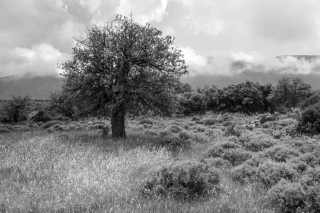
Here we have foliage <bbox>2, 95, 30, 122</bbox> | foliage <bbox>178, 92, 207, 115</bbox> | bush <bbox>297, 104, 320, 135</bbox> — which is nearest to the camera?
bush <bbox>297, 104, 320, 135</bbox>

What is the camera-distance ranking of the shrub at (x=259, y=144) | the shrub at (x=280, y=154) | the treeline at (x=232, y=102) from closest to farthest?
the shrub at (x=280, y=154)
the shrub at (x=259, y=144)
the treeline at (x=232, y=102)

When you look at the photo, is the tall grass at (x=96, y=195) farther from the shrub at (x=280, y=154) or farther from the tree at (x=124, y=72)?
the tree at (x=124, y=72)

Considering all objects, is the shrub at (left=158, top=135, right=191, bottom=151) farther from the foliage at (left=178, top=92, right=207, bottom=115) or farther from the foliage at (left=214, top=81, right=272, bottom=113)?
the foliage at (left=214, top=81, right=272, bottom=113)

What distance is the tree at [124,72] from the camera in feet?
52.1

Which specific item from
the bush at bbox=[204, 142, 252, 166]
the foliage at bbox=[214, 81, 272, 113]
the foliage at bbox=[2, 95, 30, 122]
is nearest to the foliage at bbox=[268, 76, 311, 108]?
the foliage at bbox=[214, 81, 272, 113]

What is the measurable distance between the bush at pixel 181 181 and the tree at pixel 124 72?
9.24 meters

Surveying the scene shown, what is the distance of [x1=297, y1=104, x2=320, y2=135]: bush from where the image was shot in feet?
50.0

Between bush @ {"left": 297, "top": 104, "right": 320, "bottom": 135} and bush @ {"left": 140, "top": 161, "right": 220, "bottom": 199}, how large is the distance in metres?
11.4

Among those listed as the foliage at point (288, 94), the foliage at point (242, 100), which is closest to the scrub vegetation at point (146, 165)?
the foliage at point (242, 100)

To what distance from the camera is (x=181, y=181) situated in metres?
6.33

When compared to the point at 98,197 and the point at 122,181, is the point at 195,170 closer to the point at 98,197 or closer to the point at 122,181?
the point at 122,181

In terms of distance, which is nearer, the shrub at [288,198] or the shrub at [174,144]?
the shrub at [288,198]

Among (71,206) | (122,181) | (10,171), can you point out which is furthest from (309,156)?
(10,171)

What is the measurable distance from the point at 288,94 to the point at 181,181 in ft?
196
